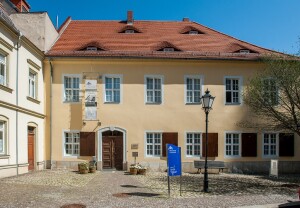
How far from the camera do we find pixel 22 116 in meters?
19.2

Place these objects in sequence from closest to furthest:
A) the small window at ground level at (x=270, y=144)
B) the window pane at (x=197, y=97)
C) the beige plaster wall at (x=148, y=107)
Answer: the beige plaster wall at (x=148, y=107) → the window pane at (x=197, y=97) → the small window at ground level at (x=270, y=144)

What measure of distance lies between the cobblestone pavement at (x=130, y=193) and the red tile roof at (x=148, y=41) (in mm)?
8770

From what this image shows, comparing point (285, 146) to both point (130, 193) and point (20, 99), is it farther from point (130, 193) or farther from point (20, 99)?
point (20, 99)

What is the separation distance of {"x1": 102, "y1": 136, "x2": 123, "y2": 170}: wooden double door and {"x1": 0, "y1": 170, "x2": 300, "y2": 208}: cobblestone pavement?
524 centimetres

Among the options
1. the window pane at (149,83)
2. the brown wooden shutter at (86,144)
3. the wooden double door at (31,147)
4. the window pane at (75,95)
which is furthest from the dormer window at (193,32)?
the wooden double door at (31,147)

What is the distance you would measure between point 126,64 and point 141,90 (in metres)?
1.84

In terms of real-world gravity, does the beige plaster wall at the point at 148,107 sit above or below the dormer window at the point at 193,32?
below

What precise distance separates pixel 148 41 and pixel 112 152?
25.3 ft

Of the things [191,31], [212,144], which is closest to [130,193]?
[212,144]

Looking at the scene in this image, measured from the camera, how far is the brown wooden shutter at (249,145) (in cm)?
2331

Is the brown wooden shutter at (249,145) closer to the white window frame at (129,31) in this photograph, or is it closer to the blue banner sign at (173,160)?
the white window frame at (129,31)

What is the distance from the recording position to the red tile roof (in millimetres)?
23500

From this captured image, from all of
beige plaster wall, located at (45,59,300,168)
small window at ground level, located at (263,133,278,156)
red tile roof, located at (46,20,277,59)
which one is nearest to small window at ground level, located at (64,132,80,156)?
beige plaster wall, located at (45,59,300,168)

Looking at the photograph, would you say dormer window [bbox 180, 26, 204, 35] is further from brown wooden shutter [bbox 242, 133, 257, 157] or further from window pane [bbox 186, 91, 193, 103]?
brown wooden shutter [bbox 242, 133, 257, 157]
